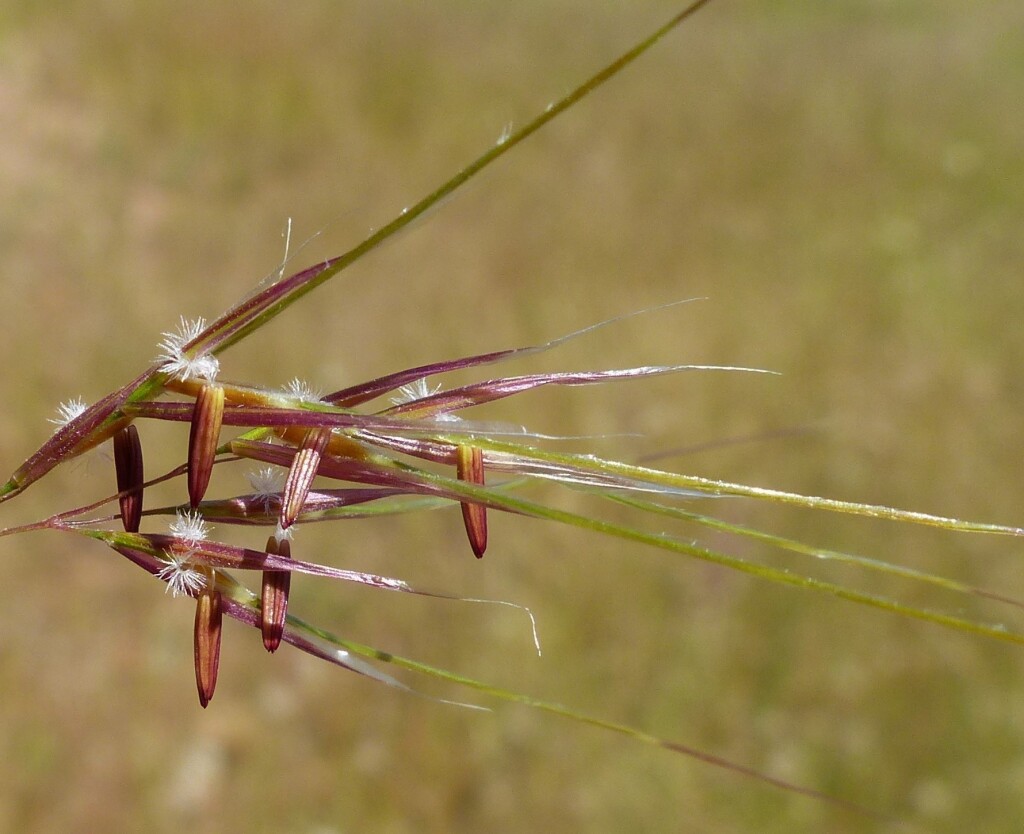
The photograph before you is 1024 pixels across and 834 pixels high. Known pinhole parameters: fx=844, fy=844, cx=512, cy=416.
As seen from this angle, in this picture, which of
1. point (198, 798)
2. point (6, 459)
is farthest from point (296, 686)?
point (6, 459)

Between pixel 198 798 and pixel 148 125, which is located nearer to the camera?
pixel 198 798

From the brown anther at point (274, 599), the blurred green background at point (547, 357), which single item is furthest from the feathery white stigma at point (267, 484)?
the blurred green background at point (547, 357)

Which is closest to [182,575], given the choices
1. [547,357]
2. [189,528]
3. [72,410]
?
[189,528]

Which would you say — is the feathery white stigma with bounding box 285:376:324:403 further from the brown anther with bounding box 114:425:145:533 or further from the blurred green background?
the blurred green background

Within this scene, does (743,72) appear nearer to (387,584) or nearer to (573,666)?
(573,666)

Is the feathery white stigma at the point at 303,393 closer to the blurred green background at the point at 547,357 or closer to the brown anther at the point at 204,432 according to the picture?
the brown anther at the point at 204,432

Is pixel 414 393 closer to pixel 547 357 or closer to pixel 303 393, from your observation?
pixel 303 393
